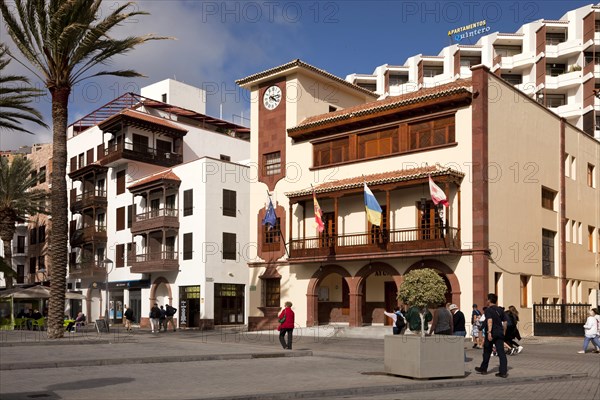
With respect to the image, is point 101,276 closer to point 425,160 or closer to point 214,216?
point 214,216

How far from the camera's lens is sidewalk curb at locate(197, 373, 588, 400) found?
1218 cm

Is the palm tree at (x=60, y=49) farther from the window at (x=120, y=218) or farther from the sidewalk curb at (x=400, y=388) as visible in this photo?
the window at (x=120, y=218)

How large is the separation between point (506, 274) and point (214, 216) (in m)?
19.7

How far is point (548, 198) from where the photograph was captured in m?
36.7

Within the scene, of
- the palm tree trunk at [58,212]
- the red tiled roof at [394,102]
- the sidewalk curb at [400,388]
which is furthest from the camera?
the red tiled roof at [394,102]

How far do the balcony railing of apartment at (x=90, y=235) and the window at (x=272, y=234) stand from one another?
1884 cm

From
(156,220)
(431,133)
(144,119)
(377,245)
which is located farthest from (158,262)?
(431,133)

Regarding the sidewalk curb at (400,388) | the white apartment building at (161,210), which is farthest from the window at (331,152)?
the sidewalk curb at (400,388)

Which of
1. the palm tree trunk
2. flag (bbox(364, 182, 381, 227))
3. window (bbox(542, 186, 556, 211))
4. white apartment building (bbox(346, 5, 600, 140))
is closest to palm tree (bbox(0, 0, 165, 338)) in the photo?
the palm tree trunk

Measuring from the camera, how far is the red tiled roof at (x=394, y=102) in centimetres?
3167

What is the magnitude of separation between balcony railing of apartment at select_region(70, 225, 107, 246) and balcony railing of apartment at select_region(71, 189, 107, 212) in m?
1.75

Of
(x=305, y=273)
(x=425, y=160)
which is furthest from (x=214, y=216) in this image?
(x=425, y=160)

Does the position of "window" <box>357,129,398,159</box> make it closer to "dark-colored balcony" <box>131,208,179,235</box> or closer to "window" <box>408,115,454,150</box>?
"window" <box>408,115,454,150</box>

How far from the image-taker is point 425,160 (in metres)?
32.6
